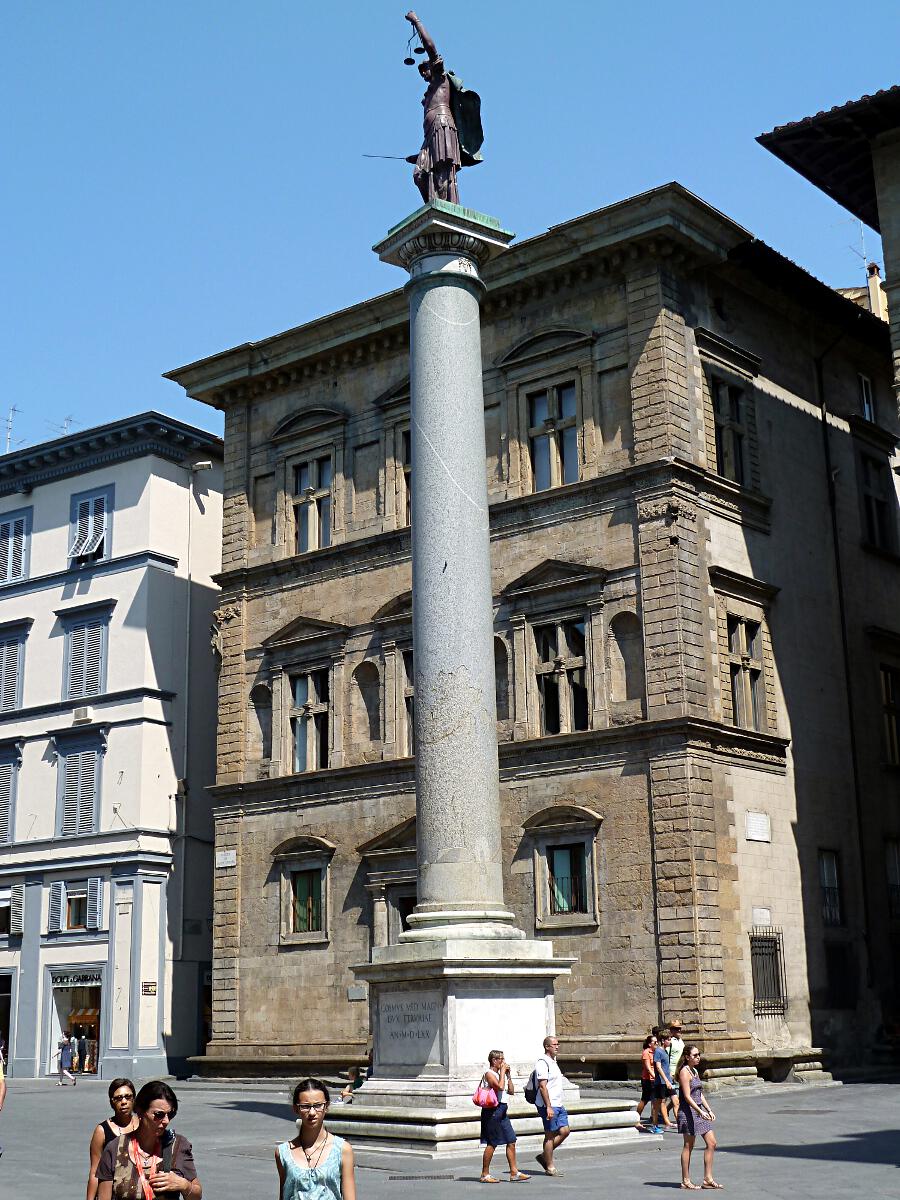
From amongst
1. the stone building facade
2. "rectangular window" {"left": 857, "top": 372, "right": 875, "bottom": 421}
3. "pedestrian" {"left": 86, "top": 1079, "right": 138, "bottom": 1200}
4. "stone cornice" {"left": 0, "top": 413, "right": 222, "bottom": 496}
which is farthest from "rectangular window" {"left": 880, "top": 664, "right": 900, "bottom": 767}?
"pedestrian" {"left": 86, "top": 1079, "right": 138, "bottom": 1200}

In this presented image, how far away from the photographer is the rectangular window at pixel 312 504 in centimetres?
4088

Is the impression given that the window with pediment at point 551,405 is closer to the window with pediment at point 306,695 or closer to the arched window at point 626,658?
the arched window at point 626,658

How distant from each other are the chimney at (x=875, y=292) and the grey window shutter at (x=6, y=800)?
34.5m

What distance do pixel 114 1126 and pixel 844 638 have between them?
32.3 m

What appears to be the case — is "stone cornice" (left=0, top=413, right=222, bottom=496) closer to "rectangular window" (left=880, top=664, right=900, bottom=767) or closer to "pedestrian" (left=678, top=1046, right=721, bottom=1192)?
"rectangular window" (left=880, top=664, right=900, bottom=767)

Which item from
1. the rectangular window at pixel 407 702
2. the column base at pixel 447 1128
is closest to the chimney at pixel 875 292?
the rectangular window at pixel 407 702

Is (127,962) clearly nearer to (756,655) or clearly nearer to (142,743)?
(142,743)

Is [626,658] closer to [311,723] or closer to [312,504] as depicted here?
[311,723]

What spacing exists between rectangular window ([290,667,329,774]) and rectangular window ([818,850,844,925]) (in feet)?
42.0

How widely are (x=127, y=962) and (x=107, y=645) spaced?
960 centimetres

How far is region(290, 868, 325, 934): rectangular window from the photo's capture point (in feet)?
125

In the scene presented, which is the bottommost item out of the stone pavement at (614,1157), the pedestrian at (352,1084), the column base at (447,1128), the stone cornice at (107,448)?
the stone pavement at (614,1157)

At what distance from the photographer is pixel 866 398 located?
1670 inches

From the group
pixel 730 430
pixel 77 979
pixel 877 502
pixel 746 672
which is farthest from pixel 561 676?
pixel 77 979
